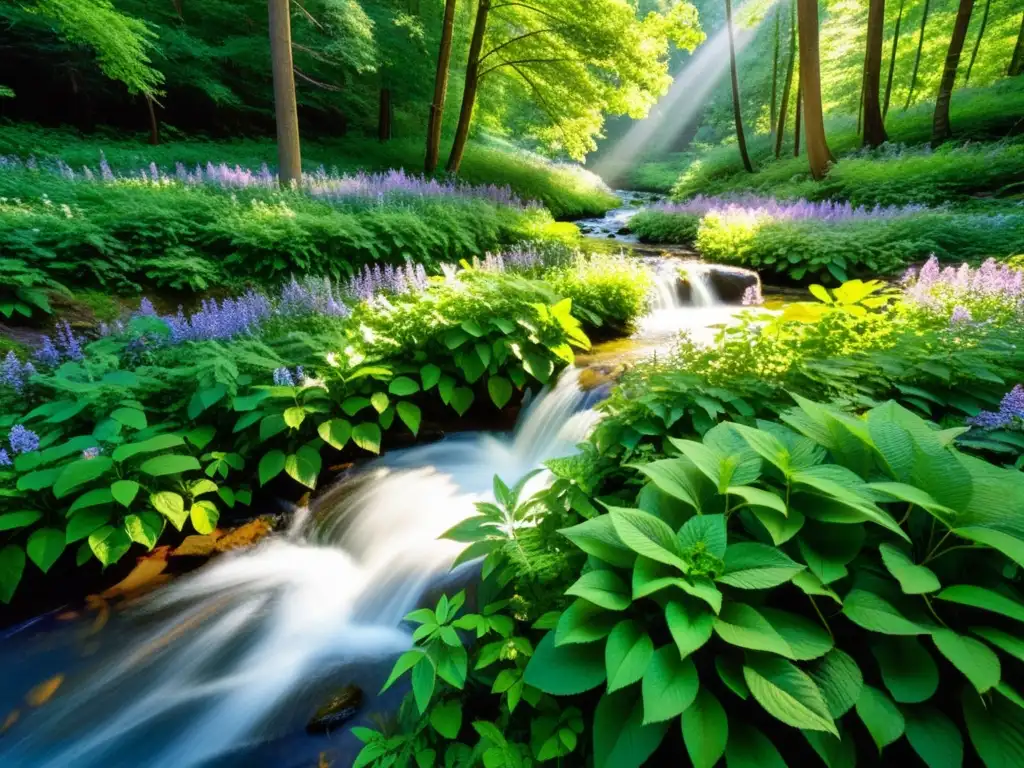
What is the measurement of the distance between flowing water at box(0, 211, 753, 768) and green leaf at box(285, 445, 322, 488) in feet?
0.98

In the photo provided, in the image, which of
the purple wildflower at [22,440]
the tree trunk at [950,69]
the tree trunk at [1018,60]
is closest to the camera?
the purple wildflower at [22,440]

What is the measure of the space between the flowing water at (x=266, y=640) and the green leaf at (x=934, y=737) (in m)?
2.26

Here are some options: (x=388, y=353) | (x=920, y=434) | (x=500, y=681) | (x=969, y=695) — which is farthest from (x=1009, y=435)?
(x=388, y=353)

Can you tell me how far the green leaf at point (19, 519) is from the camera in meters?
2.98

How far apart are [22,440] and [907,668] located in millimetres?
4611

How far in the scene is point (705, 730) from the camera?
126cm

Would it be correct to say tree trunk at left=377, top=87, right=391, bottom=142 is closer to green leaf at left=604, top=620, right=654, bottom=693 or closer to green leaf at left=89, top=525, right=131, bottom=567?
green leaf at left=89, top=525, right=131, bottom=567

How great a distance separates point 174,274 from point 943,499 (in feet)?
22.2

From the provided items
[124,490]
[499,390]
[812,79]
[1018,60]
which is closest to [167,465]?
[124,490]

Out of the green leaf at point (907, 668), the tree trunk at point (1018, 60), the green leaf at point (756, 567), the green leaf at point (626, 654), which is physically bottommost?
the green leaf at point (907, 668)

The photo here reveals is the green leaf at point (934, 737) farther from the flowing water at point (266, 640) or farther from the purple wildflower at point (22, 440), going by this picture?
the purple wildflower at point (22, 440)

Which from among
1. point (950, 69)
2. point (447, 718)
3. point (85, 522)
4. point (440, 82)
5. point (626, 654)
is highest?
point (440, 82)

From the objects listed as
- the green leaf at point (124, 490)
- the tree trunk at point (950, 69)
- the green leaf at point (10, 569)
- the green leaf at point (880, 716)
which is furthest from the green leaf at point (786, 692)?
the tree trunk at point (950, 69)

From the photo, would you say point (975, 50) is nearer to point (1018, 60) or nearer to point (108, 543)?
point (1018, 60)
